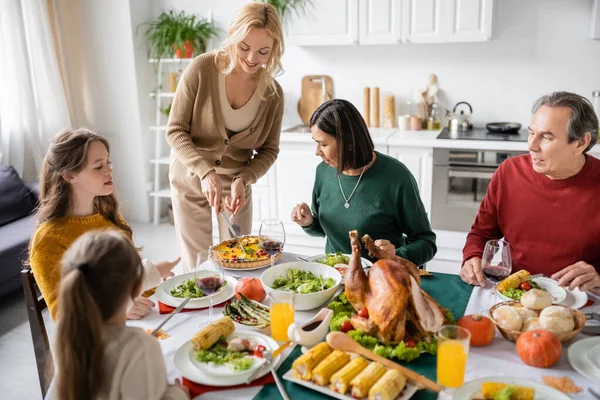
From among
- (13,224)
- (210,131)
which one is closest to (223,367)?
(210,131)

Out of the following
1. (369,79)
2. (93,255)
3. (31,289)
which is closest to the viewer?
(93,255)

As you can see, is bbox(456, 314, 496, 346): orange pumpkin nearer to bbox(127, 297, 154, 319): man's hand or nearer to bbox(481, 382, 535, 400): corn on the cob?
bbox(481, 382, 535, 400): corn on the cob

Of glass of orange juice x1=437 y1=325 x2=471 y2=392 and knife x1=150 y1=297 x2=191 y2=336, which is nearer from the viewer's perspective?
glass of orange juice x1=437 y1=325 x2=471 y2=392

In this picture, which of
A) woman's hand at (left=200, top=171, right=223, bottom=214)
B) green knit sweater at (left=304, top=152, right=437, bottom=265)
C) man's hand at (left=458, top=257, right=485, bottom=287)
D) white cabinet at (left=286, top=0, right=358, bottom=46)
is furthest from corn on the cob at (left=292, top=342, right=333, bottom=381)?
white cabinet at (left=286, top=0, right=358, bottom=46)

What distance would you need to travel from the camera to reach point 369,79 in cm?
433

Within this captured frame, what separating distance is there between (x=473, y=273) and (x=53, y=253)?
1298 millimetres

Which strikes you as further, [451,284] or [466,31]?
[466,31]

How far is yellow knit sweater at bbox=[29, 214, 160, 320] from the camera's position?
63.7 inches

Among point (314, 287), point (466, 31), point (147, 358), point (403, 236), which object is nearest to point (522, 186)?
point (403, 236)

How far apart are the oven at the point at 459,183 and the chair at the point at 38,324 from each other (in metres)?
2.73

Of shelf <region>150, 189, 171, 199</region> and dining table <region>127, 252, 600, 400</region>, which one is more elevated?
dining table <region>127, 252, 600, 400</region>

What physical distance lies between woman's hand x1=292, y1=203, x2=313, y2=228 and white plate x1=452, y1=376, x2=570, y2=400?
1.02m

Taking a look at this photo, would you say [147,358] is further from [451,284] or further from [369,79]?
[369,79]

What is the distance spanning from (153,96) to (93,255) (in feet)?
12.5
